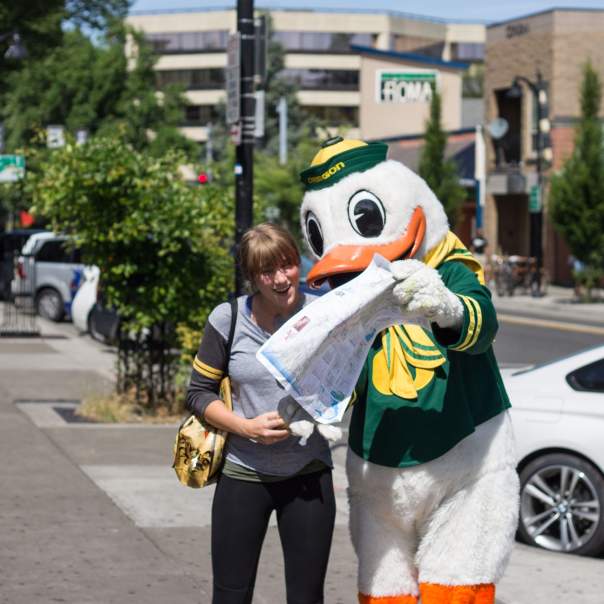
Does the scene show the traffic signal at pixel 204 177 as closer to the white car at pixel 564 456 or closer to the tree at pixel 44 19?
the white car at pixel 564 456

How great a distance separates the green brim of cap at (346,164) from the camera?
14.8ft

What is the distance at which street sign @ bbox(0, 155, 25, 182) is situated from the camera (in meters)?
19.4

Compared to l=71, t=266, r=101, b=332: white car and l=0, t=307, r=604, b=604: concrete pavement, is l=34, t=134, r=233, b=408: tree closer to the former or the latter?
l=0, t=307, r=604, b=604: concrete pavement

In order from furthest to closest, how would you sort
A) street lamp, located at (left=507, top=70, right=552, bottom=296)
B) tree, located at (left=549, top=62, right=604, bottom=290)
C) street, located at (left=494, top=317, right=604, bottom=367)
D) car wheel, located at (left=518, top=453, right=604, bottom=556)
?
street lamp, located at (left=507, top=70, right=552, bottom=296) < tree, located at (left=549, top=62, right=604, bottom=290) < street, located at (left=494, top=317, right=604, bottom=367) < car wheel, located at (left=518, top=453, right=604, bottom=556)

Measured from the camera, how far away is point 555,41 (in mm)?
40906

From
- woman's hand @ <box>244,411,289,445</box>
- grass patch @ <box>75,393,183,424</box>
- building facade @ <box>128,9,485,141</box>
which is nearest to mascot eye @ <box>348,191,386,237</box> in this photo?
woman's hand @ <box>244,411,289,445</box>

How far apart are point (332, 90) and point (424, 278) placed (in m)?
96.0

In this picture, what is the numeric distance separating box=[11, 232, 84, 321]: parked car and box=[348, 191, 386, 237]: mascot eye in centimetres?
2008

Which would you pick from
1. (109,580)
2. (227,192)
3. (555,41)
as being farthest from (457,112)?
(109,580)

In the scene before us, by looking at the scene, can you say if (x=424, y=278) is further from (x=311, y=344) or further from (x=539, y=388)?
(x=539, y=388)

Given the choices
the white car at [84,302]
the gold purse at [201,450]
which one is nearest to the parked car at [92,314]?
the white car at [84,302]

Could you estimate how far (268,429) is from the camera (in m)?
4.30

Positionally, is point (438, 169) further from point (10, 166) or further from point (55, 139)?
point (55, 139)

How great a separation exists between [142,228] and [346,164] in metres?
7.19
